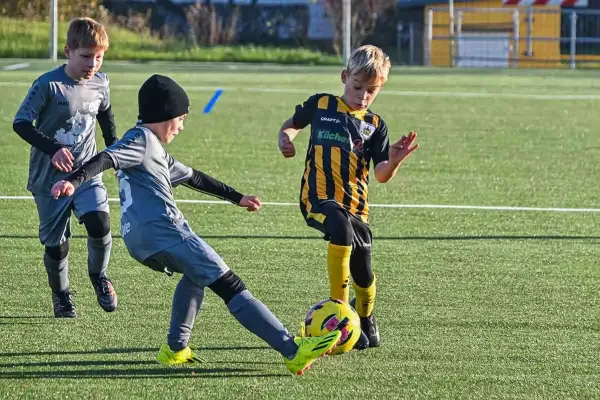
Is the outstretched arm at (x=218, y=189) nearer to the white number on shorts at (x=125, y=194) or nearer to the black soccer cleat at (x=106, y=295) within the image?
the white number on shorts at (x=125, y=194)

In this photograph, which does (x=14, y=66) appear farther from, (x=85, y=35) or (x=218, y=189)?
(x=218, y=189)

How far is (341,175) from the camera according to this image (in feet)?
19.0

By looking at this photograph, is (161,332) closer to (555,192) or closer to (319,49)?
(555,192)

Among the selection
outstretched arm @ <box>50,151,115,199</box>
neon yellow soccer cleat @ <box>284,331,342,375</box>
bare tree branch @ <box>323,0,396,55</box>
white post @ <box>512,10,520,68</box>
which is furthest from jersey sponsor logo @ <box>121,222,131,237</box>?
bare tree branch @ <box>323,0,396,55</box>

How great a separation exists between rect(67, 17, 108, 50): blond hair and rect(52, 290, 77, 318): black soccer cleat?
1.20 meters

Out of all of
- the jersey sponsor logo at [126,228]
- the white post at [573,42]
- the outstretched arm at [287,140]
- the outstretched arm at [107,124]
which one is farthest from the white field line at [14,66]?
the jersey sponsor logo at [126,228]

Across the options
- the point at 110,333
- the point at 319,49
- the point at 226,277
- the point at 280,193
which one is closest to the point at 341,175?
the point at 226,277

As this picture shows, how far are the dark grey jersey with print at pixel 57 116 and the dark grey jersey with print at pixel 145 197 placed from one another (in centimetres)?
107

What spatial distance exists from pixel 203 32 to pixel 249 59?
10.9ft

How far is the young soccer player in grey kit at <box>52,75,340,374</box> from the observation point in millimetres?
5078

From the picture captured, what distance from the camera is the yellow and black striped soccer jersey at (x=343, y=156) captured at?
5.79 m

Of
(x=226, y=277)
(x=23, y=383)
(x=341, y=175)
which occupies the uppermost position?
(x=341, y=175)

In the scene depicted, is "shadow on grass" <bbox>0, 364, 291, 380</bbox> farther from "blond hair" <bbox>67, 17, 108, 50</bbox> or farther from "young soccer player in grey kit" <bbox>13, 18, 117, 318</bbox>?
"blond hair" <bbox>67, 17, 108, 50</bbox>

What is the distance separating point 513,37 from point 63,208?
83.6ft
